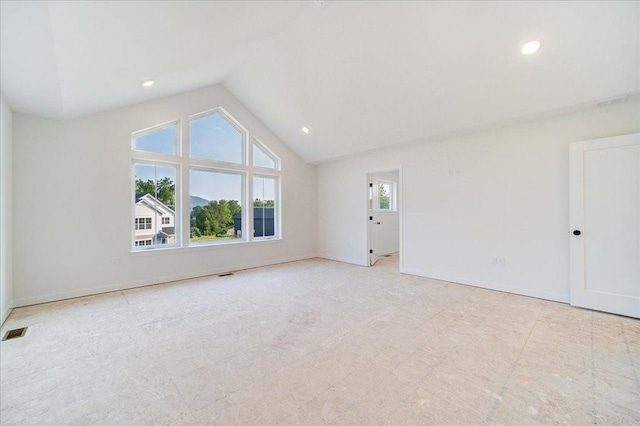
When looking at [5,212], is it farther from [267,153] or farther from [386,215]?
[386,215]

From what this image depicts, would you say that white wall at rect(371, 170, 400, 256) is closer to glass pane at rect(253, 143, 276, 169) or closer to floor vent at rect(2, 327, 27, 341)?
glass pane at rect(253, 143, 276, 169)

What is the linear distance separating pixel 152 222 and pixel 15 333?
7.06ft

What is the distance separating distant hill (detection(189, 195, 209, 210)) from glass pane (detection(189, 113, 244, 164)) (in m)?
0.77

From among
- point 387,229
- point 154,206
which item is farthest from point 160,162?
point 387,229

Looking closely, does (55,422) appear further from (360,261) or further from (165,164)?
(360,261)

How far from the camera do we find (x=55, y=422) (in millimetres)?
1524

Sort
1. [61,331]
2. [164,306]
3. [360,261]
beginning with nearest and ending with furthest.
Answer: [61,331] → [164,306] → [360,261]

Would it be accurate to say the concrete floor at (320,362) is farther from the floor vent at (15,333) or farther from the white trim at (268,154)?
the white trim at (268,154)

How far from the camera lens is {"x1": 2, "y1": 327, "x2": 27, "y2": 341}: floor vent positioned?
2565 millimetres

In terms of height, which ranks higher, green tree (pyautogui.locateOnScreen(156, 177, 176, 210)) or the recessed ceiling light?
the recessed ceiling light

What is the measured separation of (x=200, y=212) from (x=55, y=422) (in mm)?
3802

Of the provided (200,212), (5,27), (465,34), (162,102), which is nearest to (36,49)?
(5,27)

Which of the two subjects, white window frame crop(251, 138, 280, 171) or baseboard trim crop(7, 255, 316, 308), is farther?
white window frame crop(251, 138, 280, 171)

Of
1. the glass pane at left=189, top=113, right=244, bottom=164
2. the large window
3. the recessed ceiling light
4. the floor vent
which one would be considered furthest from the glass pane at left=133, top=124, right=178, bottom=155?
the recessed ceiling light
